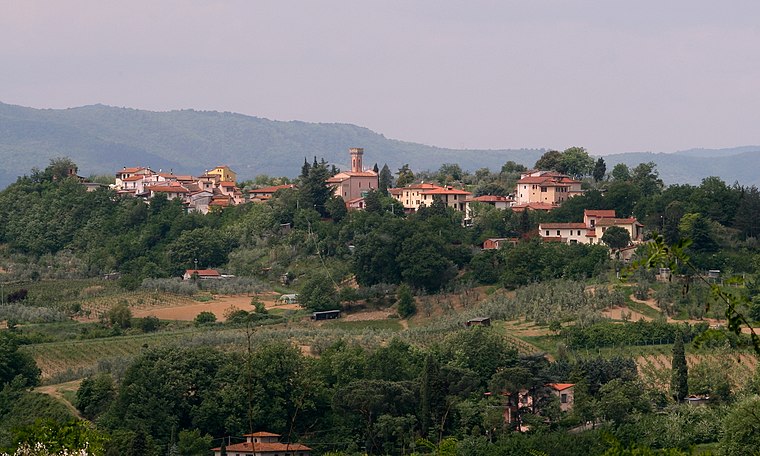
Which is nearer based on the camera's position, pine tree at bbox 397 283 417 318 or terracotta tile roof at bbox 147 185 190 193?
pine tree at bbox 397 283 417 318

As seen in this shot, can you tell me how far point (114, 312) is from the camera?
179 ft

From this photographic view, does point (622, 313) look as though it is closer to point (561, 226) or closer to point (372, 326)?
point (372, 326)

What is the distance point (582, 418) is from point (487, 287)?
18435 mm

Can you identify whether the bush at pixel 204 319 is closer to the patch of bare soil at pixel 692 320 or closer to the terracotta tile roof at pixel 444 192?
the patch of bare soil at pixel 692 320

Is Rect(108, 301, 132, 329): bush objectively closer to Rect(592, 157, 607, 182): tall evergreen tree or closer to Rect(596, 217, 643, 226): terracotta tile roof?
Rect(596, 217, 643, 226): terracotta tile roof

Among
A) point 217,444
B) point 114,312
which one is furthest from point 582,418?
point 114,312

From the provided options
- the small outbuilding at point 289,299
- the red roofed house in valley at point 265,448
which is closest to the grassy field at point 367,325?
the small outbuilding at point 289,299

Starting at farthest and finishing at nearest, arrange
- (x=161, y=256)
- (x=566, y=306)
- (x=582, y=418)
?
(x=161, y=256)
(x=566, y=306)
(x=582, y=418)

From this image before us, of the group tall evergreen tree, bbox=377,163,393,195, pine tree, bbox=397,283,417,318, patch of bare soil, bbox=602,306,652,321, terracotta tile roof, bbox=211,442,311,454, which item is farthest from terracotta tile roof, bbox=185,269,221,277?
terracotta tile roof, bbox=211,442,311,454

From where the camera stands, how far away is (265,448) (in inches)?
1447

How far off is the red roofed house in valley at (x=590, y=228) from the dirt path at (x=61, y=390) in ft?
79.7

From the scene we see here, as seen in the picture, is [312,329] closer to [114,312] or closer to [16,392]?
[114,312]

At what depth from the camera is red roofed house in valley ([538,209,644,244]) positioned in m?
58.8

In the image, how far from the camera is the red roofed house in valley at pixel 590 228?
5881 centimetres
